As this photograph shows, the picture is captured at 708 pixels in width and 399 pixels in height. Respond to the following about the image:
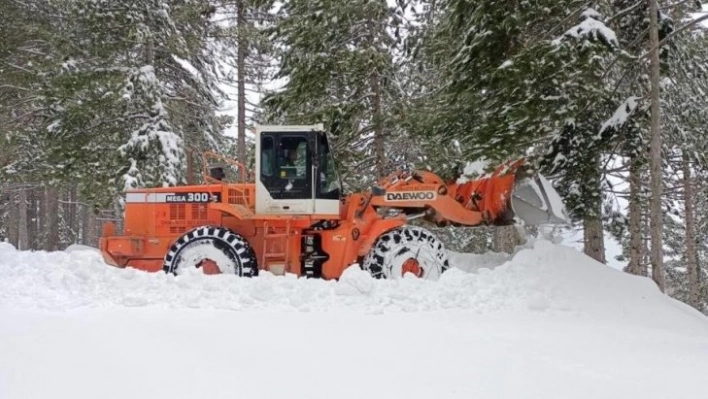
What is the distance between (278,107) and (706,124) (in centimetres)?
903

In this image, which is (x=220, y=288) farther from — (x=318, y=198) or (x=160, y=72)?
(x=160, y=72)

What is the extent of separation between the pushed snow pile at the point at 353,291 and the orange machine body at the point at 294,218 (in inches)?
57.0

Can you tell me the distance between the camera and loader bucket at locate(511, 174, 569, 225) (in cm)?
885

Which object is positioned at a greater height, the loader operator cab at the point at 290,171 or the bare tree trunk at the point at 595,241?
the loader operator cab at the point at 290,171

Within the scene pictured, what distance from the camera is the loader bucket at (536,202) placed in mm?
8852

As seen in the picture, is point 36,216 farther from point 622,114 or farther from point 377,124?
point 622,114

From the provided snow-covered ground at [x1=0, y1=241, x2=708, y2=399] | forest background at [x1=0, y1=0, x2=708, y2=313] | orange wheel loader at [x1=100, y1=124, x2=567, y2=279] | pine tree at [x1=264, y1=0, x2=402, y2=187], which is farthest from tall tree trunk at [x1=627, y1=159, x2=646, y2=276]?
pine tree at [x1=264, y1=0, x2=402, y2=187]

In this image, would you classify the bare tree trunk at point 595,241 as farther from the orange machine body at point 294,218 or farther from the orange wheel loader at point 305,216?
the orange machine body at point 294,218

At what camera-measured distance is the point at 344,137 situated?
13.0 metres

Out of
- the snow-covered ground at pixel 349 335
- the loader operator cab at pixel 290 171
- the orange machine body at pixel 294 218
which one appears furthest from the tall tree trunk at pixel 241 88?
the snow-covered ground at pixel 349 335

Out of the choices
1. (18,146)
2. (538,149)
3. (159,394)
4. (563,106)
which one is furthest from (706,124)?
(18,146)

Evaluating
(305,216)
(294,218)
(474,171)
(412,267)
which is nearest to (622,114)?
(474,171)

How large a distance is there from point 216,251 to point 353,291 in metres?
2.34

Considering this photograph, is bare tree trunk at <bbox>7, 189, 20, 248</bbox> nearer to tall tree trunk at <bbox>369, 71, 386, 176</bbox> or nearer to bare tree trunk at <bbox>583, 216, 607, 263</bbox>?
tall tree trunk at <bbox>369, 71, 386, 176</bbox>
